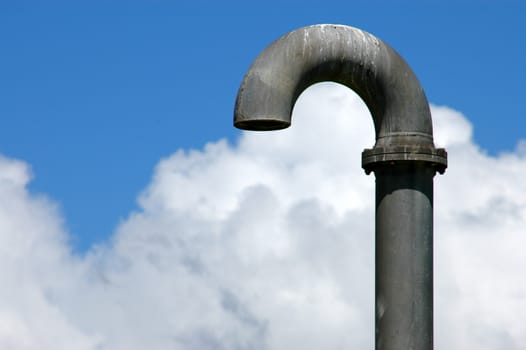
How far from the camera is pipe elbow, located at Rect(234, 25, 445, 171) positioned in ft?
47.9

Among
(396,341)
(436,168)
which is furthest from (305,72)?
(396,341)

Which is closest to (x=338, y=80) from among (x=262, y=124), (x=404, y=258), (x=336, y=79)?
(x=336, y=79)

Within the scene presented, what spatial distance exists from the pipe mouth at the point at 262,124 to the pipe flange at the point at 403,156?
2.45 ft

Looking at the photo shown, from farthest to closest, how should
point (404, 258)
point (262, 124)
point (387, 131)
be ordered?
point (387, 131), point (262, 124), point (404, 258)

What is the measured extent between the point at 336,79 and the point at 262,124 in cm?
75

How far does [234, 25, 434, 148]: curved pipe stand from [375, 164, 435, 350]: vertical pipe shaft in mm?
337

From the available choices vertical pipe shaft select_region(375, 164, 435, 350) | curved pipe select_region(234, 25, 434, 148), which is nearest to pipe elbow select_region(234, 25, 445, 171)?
curved pipe select_region(234, 25, 434, 148)

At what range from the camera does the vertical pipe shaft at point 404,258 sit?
47.8 feet

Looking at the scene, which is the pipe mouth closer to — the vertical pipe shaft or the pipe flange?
the pipe flange

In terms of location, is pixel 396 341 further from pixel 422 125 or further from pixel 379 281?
pixel 422 125

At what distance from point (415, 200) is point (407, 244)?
1.22 feet

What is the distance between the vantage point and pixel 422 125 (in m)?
14.9

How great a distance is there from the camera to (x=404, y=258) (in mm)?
14625

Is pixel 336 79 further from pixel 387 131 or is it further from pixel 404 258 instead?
pixel 404 258
